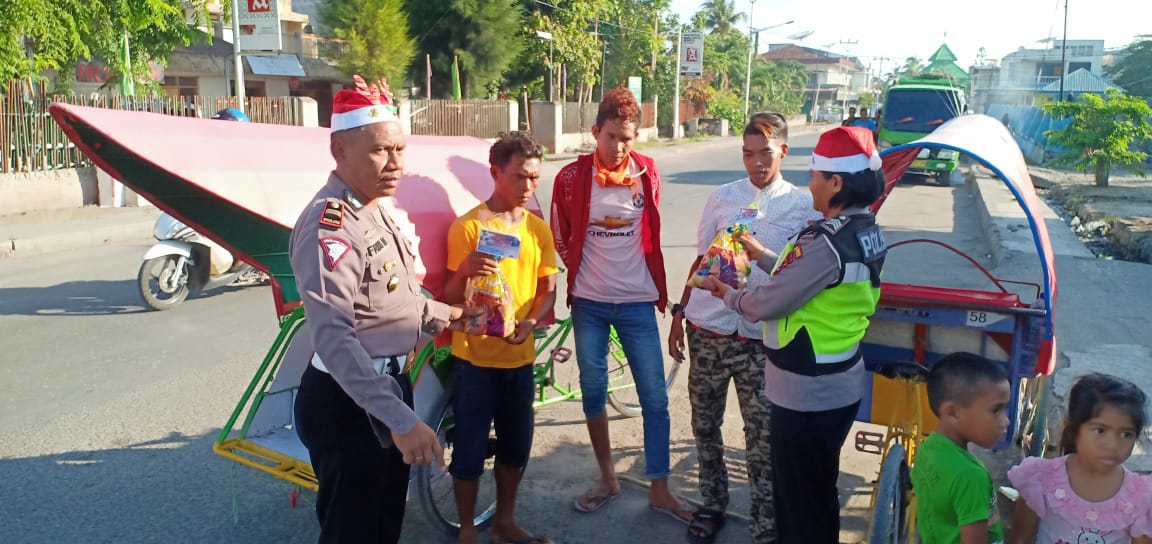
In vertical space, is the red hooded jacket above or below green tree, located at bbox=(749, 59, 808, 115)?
below

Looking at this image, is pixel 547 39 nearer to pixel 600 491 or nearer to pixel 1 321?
pixel 1 321

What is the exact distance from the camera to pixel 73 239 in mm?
11164

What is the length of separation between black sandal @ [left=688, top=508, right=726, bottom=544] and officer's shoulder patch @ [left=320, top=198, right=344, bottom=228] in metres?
2.18

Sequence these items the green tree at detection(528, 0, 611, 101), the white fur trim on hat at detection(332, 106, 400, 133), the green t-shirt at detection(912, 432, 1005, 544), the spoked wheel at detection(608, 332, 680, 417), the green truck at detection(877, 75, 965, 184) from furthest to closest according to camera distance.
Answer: the green tree at detection(528, 0, 611, 101) < the green truck at detection(877, 75, 965, 184) < the spoked wheel at detection(608, 332, 680, 417) < the green t-shirt at detection(912, 432, 1005, 544) < the white fur trim on hat at detection(332, 106, 400, 133)

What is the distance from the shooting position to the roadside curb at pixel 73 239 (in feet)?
34.2

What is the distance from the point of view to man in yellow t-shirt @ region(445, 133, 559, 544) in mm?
3480

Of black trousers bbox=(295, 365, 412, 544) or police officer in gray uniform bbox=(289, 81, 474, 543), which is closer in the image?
police officer in gray uniform bbox=(289, 81, 474, 543)

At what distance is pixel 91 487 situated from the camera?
4215 millimetres

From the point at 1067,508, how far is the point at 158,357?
5658 mm

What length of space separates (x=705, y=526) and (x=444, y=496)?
1138 mm

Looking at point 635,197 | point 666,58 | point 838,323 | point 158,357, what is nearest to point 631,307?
point 635,197

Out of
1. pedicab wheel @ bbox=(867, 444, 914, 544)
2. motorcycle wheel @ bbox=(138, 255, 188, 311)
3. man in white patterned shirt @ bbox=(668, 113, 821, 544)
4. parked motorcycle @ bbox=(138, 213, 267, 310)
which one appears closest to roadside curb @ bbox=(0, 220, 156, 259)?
parked motorcycle @ bbox=(138, 213, 267, 310)

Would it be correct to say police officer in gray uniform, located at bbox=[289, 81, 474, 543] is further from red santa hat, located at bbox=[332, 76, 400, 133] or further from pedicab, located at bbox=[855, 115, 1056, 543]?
pedicab, located at bbox=[855, 115, 1056, 543]

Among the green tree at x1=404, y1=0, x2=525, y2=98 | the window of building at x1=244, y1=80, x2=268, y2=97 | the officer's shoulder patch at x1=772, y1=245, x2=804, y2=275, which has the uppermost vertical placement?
the green tree at x1=404, y1=0, x2=525, y2=98
